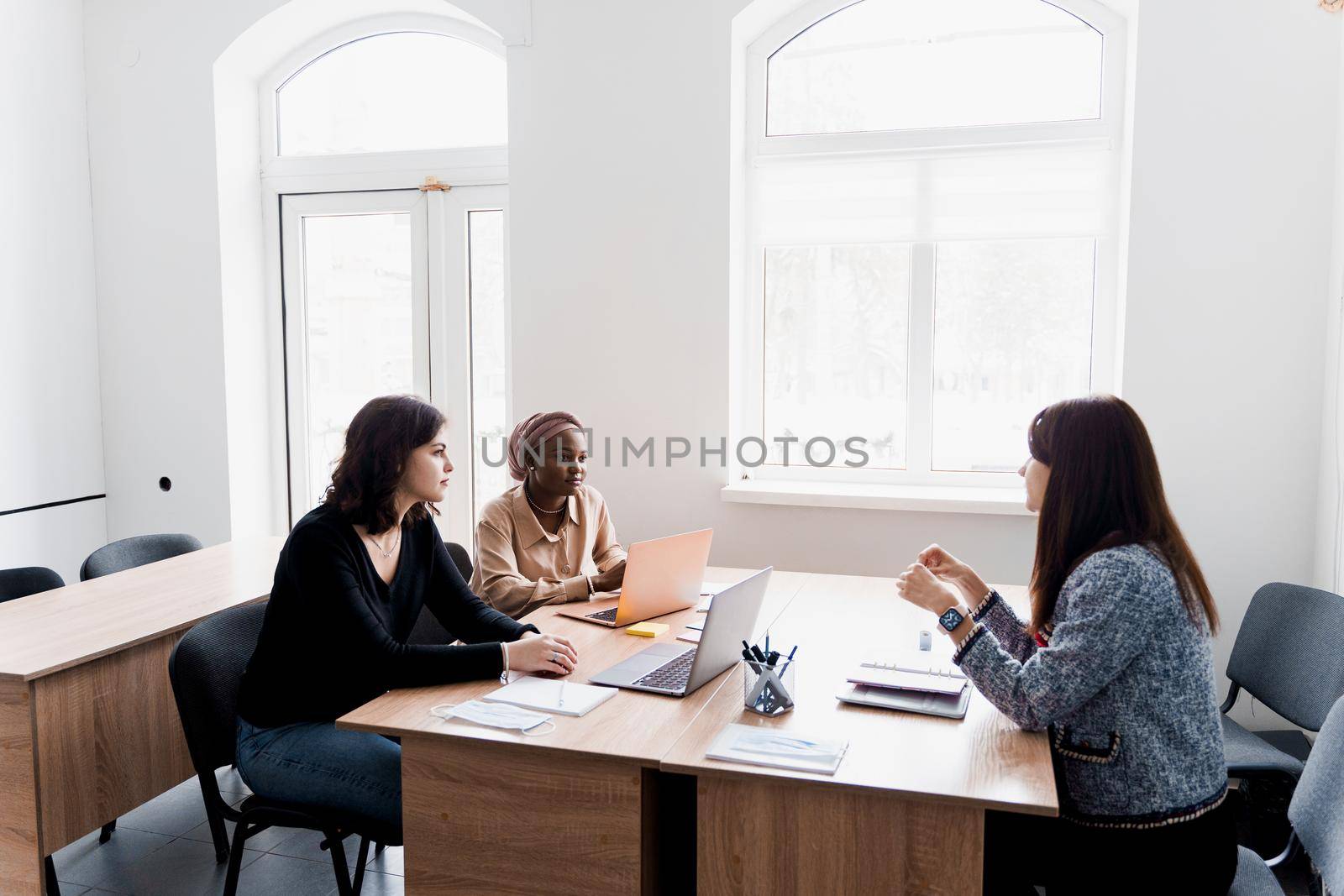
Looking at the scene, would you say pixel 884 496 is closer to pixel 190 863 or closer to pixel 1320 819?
pixel 1320 819

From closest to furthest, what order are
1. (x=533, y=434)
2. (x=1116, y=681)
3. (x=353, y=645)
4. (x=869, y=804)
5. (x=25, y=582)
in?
1. (x=869, y=804)
2. (x=1116, y=681)
3. (x=353, y=645)
4. (x=533, y=434)
5. (x=25, y=582)

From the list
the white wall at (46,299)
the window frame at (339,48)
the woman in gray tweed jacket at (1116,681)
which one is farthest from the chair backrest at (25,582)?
the woman in gray tweed jacket at (1116,681)

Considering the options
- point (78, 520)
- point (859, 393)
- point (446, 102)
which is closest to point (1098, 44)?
point (859, 393)

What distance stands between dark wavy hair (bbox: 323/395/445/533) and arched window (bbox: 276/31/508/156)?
2.46m

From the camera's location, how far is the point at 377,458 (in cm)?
226

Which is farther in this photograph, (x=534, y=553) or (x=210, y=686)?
(x=534, y=553)

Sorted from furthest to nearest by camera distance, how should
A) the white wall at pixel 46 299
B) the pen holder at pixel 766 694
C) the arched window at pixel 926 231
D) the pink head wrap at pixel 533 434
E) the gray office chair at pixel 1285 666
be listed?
the white wall at pixel 46 299, the arched window at pixel 926 231, the pink head wrap at pixel 533 434, the gray office chair at pixel 1285 666, the pen holder at pixel 766 694

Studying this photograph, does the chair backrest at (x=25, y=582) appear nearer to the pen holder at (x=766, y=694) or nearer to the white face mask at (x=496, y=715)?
the white face mask at (x=496, y=715)

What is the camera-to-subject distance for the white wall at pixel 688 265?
3.41m

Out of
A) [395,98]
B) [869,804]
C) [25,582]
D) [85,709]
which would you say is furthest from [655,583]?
[395,98]

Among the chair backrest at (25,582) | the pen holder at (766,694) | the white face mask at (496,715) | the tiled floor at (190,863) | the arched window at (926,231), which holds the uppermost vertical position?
the arched window at (926,231)

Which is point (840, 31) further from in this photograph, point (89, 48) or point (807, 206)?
point (89, 48)

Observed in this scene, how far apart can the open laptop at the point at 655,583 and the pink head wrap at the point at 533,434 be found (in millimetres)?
470

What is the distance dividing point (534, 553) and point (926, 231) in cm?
209
